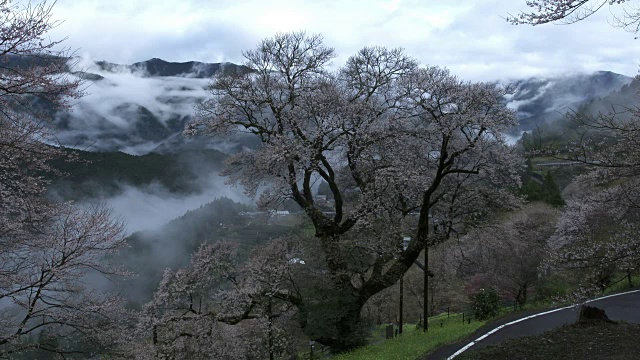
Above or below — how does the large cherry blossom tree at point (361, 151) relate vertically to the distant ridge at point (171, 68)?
below

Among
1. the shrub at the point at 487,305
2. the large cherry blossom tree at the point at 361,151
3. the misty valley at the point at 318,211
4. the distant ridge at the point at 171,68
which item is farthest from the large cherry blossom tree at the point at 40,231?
the distant ridge at the point at 171,68

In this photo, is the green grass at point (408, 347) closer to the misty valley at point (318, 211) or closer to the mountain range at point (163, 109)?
the misty valley at point (318, 211)

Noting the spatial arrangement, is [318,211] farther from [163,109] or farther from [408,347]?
[163,109]

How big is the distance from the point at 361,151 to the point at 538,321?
9540 millimetres

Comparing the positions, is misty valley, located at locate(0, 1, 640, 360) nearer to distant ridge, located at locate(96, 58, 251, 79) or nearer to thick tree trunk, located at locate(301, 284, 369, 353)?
thick tree trunk, located at locate(301, 284, 369, 353)

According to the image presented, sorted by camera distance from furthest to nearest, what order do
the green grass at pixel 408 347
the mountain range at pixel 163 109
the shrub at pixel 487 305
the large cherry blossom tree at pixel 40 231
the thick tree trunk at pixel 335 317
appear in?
1. the mountain range at pixel 163 109
2. the shrub at pixel 487 305
3. the thick tree trunk at pixel 335 317
4. the green grass at pixel 408 347
5. the large cherry blossom tree at pixel 40 231

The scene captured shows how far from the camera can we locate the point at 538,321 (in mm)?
17766

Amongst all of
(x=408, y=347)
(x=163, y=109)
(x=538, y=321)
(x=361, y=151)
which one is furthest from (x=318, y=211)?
(x=163, y=109)

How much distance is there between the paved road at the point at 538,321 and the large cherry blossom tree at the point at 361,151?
348 centimetres

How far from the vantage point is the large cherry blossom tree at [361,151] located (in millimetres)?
15469

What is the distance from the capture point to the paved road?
47.3 feet

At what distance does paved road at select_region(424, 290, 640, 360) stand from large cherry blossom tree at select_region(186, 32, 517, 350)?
3.48 m

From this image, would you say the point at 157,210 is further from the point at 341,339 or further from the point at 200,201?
the point at 341,339

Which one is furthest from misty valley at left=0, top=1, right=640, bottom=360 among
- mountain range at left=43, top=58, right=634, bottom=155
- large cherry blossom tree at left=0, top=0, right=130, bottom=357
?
mountain range at left=43, top=58, right=634, bottom=155
